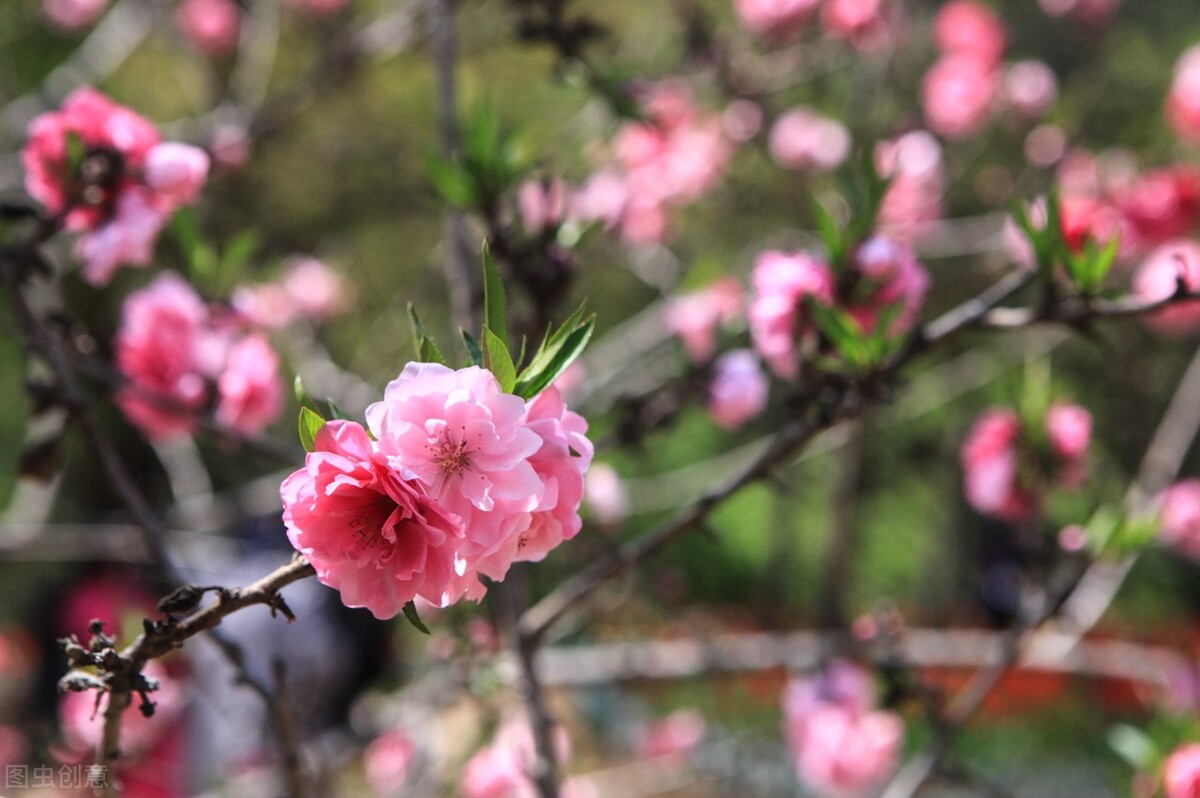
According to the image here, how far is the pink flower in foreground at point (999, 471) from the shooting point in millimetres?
1615

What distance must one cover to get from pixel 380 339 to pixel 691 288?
8.29 ft

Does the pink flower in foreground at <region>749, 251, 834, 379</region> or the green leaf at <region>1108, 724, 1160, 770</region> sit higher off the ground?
the pink flower in foreground at <region>749, 251, 834, 379</region>

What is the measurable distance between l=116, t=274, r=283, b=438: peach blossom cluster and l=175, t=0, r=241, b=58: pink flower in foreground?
2597mm

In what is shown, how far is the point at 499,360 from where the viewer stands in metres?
0.67

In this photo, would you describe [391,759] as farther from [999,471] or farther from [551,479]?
[551,479]

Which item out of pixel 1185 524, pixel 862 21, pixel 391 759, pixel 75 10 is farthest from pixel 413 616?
pixel 75 10

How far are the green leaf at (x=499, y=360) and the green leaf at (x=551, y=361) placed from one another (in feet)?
0.06

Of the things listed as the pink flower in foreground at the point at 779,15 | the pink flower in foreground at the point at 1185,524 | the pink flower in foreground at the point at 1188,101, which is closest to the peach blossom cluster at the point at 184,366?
the pink flower in foreground at the point at 779,15

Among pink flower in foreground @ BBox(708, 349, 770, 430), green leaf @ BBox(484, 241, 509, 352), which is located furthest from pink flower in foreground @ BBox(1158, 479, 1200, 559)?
green leaf @ BBox(484, 241, 509, 352)

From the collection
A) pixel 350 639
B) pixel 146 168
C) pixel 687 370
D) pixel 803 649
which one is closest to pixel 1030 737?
pixel 803 649

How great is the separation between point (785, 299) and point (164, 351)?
0.88m

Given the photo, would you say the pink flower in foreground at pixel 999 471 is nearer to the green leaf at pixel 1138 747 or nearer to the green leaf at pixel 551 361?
the green leaf at pixel 1138 747

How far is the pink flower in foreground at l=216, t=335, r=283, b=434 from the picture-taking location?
4.62 feet

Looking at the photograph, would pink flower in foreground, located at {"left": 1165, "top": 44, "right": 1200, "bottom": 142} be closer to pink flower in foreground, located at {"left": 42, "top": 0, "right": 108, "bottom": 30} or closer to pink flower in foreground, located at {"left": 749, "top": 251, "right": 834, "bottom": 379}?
pink flower in foreground, located at {"left": 749, "top": 251, "right": 834, "bottom": 379}
